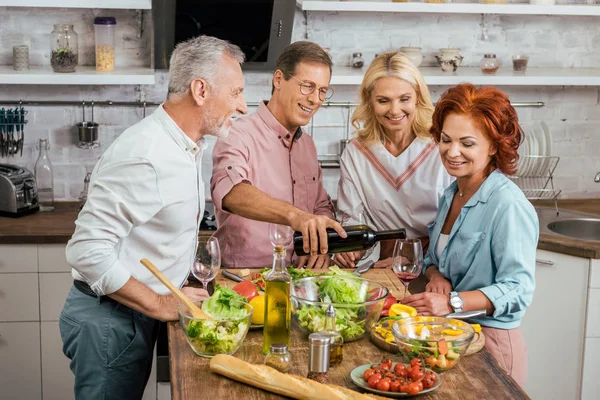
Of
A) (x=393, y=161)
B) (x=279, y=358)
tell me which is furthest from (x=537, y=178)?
(x=279, y=358)

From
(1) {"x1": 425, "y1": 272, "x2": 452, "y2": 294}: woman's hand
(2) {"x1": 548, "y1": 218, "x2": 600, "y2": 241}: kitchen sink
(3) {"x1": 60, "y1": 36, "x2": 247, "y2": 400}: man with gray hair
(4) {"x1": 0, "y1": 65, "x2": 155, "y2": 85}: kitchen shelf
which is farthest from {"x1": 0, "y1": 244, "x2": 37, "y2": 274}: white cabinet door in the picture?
(2) {"x1": 548, "y1": 218, "x2": 600, "y2": 241}: kitchen sink

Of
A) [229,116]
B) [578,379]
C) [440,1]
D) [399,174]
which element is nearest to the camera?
[229,116]

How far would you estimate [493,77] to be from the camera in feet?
14.4

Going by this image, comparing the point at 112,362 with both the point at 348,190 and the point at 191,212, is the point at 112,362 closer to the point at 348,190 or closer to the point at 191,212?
the point at 191,212

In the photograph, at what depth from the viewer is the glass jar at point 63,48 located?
414 cm

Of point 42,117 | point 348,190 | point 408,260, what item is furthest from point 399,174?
point 42,117

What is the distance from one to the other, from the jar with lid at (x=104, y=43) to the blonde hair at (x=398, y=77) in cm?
158

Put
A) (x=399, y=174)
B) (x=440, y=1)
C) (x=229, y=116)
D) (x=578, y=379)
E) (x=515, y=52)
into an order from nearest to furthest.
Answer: (x=229, y=116) < (x=399, y=174) < (x=578, y=379) < (x=440, y=1) < (x=515, y=52)

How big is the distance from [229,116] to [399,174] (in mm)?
958

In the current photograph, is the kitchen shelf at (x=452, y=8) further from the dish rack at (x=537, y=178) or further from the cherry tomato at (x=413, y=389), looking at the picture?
the cherry tomato at (x=413, y=389)

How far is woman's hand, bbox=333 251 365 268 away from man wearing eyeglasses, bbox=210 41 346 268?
53mm

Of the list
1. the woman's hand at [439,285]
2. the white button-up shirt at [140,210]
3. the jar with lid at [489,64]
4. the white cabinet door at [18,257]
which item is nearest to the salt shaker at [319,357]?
the white button-up shirt at [140,210]

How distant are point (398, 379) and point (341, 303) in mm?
368

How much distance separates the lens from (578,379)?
12.3 feet
